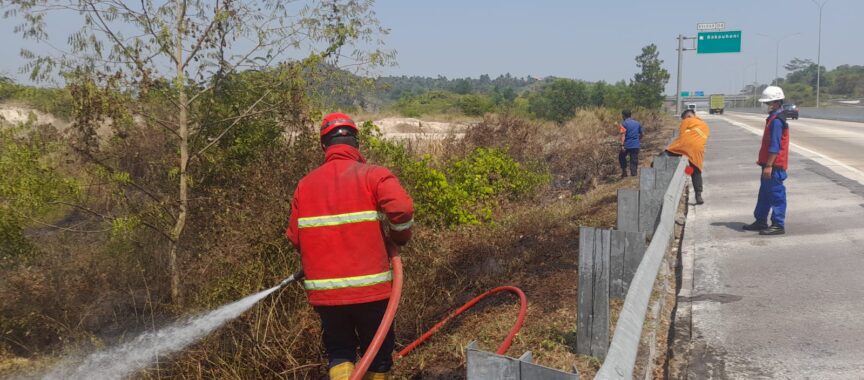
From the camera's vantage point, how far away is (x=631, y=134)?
14.3 m

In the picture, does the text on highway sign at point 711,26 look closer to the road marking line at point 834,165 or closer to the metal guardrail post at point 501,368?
the road marking line at point 834,165

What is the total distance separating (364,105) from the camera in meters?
7.18

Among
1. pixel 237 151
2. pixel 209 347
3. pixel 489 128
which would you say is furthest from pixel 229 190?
pixel 489 128

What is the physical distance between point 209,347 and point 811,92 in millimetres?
111852

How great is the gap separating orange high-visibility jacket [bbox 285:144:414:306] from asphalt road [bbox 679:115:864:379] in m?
2.02

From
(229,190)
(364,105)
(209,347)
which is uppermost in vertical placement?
(364,105)

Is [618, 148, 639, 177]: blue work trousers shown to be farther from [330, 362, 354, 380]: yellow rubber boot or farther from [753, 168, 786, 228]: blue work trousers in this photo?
[330, 362, 354, 380]: yellow rubber boot

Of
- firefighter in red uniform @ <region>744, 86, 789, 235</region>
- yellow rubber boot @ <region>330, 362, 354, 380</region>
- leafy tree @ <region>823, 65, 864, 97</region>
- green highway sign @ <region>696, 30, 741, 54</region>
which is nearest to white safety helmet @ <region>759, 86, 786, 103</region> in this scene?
firefighter in red uniform @ <region>744, 86, 789, 235</region>

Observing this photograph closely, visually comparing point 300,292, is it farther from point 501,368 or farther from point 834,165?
point 834,165

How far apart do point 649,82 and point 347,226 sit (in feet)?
124

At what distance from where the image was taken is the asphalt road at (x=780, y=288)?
3.95 metres

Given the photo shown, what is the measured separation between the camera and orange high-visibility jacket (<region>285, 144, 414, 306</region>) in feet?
11.5

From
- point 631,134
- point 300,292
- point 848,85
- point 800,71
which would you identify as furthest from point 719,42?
point 800,71

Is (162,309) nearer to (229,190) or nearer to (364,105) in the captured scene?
(229,190)
